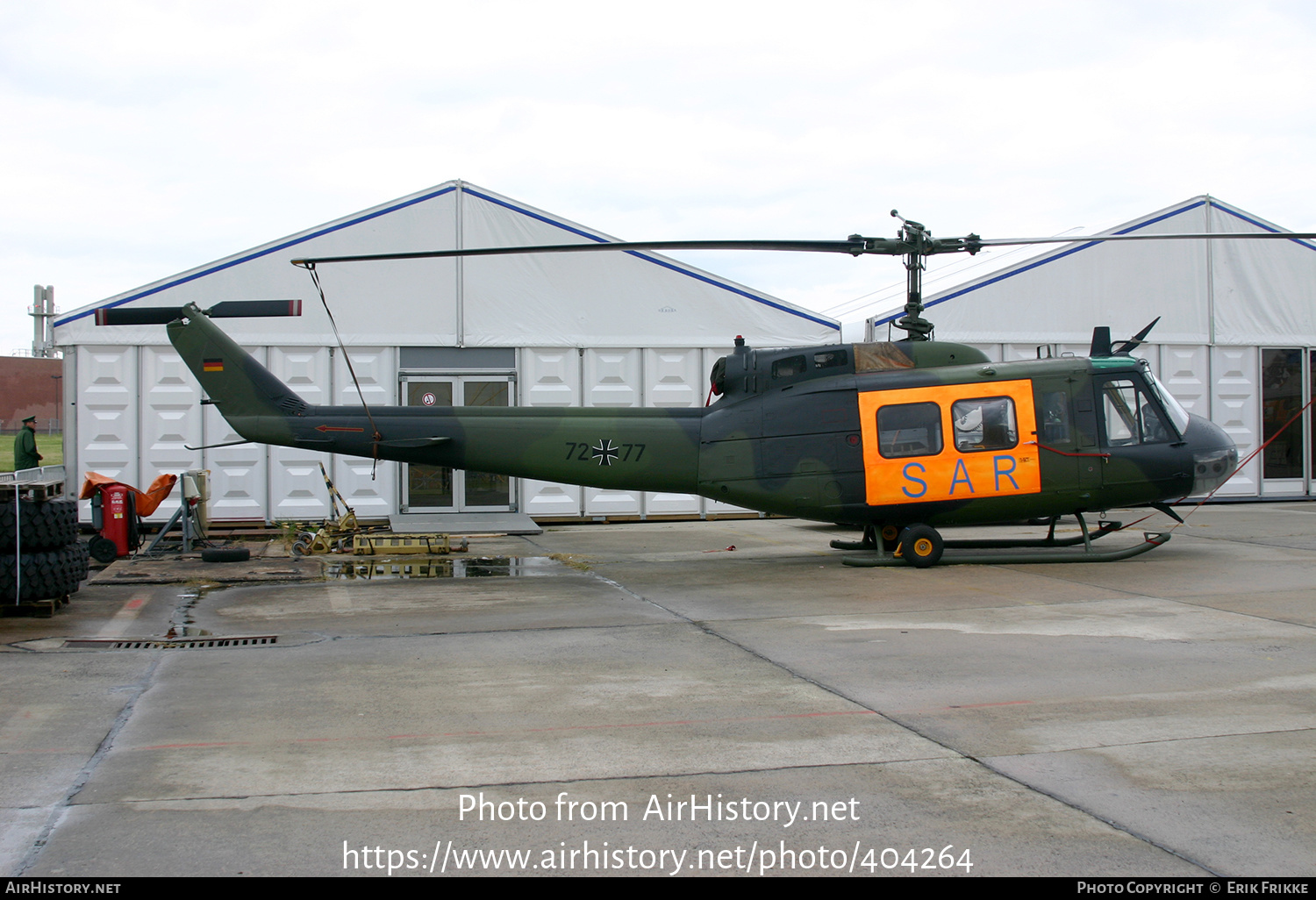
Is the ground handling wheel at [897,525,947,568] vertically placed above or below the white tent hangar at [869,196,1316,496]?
below

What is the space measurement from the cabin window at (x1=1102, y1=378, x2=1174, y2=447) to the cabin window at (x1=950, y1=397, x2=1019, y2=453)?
1073mm

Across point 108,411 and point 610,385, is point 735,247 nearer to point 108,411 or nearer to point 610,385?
point 610,385

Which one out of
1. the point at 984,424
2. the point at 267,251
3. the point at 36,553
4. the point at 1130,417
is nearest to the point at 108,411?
the point at 267,251

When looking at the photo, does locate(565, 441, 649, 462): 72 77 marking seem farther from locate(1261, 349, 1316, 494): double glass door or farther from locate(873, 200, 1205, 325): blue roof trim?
locate(1261, 349, 1316, 494): double glass door

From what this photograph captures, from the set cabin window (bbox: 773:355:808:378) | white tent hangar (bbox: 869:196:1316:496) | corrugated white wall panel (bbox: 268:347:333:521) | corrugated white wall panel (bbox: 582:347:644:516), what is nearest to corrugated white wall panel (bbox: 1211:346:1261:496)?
white tent hangar (bbox: 869:196:1316:496)

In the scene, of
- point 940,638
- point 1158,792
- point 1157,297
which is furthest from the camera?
point 1157,297

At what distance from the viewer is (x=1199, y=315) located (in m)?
18.3

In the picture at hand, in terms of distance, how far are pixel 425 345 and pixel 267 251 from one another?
9.43 feet

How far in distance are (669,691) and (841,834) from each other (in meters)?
2.16

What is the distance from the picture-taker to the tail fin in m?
10.1
